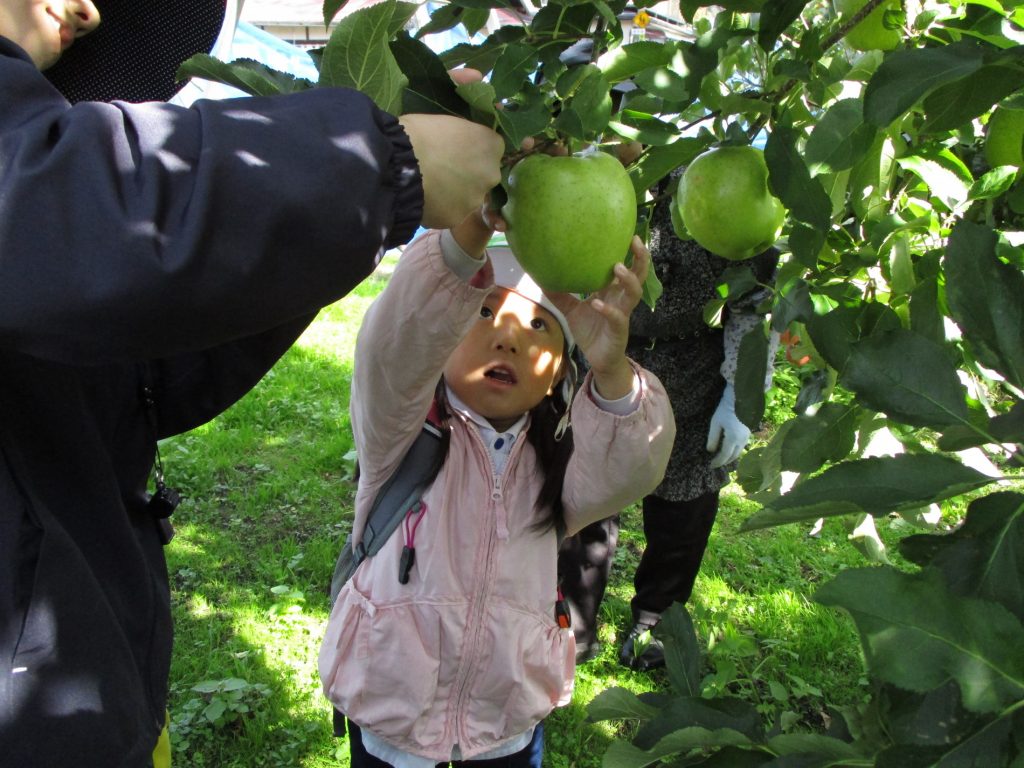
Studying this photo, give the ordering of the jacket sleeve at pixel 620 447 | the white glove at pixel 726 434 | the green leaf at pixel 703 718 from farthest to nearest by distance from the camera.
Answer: the white glove at pixel 726 434
the jacket sleeve at pixel 620 447
the green leaf at pixel 703 718

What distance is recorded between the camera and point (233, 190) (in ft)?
1.90

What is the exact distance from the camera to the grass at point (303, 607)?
2.27m

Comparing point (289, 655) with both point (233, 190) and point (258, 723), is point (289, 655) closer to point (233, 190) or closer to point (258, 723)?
point (258, 723)

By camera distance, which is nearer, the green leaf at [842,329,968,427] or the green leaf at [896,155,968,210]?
the green leaf at [842,329,968,427]

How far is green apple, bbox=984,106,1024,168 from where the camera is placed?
92 centimetres

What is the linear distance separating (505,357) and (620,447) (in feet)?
0.98

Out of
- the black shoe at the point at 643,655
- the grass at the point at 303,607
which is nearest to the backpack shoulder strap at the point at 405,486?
the grass at the point at 303,607

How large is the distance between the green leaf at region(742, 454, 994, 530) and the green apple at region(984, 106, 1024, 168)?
0.45 m

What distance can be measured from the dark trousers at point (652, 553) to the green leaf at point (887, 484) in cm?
183

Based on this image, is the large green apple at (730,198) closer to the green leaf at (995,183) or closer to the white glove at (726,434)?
the green leaf at (995,183)


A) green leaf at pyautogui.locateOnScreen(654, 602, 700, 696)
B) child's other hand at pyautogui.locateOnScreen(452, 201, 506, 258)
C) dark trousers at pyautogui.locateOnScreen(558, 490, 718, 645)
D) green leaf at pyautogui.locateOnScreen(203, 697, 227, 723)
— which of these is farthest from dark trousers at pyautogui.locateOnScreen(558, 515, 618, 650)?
green leaf at pyautogui.locateOnScreen(654, 602, 700, 696)

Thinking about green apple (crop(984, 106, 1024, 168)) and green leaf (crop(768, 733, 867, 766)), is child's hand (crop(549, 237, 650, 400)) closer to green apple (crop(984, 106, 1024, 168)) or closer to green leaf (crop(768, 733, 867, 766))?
green apple (crop(984, 106, 1024, 168))

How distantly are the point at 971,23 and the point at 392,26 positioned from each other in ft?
1.81

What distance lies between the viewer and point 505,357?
1575mm
